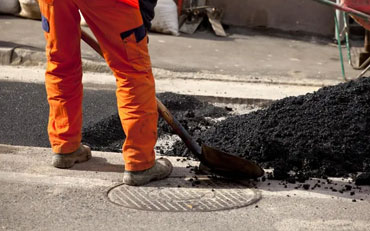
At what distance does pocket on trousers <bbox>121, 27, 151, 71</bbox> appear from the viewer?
14.7ft

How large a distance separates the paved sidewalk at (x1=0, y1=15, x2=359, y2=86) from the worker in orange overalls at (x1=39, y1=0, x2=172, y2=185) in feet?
11.0

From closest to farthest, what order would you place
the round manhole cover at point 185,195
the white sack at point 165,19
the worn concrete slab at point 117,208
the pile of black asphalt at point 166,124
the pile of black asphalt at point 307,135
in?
the worn concrete slab at point 117,208 → the round manhole cover at point 185,195 → the pile of black asphalt at point 307,135 → the pile of black asphalt at point 166,124 → the white sack at point 165,19

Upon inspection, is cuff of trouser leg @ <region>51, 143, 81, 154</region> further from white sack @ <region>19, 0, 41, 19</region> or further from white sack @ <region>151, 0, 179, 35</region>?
white sack @ <region>19, 0, 41, 19</region>

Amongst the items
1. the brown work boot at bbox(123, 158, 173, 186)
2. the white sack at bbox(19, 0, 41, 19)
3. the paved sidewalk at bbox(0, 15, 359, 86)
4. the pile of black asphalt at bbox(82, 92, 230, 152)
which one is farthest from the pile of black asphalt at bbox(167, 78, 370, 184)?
the white sack at bbox(19, 0, 41, 19)

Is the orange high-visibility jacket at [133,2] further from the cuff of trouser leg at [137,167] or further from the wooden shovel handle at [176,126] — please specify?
the cuff of trouser leg at [137,167]

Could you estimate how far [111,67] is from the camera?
461 cm

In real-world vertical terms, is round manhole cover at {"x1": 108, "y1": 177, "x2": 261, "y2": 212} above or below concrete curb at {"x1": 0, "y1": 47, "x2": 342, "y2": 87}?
above

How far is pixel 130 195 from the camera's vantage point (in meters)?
4.56

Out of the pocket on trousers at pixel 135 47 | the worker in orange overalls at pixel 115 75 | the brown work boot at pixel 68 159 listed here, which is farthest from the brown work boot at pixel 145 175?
the pocket on trousers at pixel 135 47

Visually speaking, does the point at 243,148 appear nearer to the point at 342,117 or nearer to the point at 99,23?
the point at 342,117

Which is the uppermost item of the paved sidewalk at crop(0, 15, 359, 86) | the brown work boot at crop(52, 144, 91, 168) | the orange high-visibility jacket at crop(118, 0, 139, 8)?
the orange high-visibility jacket at crop(118, 0, 139, 8)

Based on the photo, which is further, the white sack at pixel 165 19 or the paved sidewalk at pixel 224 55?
the white sack at pixel 165 19

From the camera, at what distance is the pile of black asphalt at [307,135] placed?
5.14 metres

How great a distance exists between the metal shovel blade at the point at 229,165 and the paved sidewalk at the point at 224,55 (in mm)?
3395
